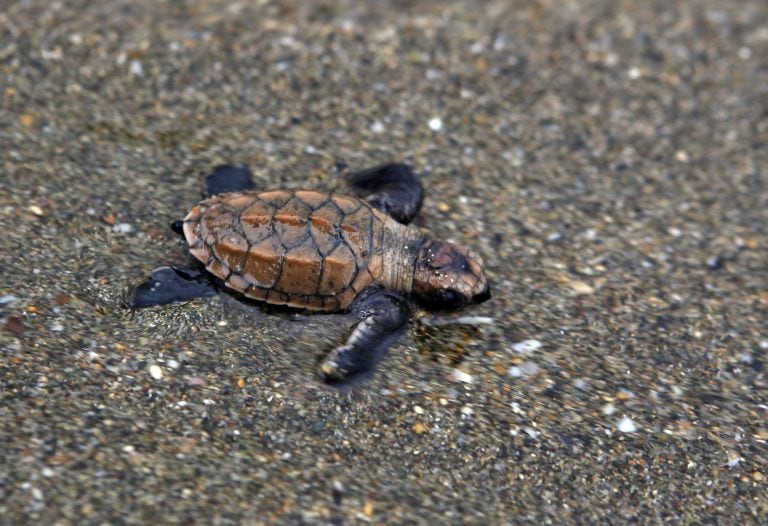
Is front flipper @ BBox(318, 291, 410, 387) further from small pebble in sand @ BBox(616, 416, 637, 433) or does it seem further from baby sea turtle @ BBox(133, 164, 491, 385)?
small pebble in sand @ BBox(616, 416, 637, 433)

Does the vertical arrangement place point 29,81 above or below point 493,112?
above

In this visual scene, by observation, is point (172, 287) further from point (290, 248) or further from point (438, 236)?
point (438, 236)

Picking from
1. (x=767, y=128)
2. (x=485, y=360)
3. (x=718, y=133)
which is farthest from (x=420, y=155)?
(x=767, y=128)

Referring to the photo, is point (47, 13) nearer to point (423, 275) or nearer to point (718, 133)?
point (423, 275)

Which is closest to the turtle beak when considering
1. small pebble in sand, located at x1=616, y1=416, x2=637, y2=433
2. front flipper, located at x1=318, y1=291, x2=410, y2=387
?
front flipper, located at x1=318, y1=291, x2=410, y2=387

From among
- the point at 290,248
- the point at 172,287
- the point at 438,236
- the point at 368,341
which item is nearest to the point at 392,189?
the point at 438,236

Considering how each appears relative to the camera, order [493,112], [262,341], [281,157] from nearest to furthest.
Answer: [262,341] → [281,157] → [493,112]
